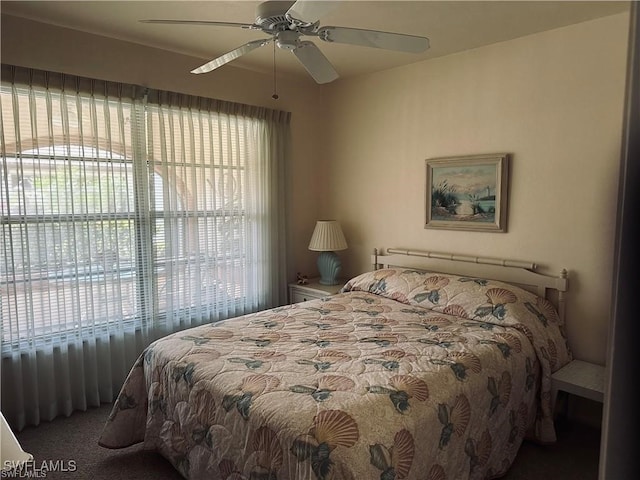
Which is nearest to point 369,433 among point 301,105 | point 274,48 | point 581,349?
point 581,349

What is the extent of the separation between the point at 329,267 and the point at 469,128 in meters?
1.69

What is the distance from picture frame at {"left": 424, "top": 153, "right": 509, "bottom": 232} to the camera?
3000 millimetres

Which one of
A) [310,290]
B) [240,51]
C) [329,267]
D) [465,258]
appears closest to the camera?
[240,51]

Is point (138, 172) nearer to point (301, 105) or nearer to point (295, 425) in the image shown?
point (301, 105)

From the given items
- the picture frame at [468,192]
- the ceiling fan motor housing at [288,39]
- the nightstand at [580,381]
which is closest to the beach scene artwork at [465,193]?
the picture frame at [468,192]

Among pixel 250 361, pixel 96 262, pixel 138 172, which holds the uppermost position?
pixel 138 172

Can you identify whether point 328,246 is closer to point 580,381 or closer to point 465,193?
point 465,193

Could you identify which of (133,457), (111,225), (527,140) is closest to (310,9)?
(527,140)

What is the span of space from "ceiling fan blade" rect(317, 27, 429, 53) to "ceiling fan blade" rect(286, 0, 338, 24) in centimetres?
38

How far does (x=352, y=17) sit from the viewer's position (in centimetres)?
254

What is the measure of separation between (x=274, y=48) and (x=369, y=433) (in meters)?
2.72

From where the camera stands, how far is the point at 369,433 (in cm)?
151

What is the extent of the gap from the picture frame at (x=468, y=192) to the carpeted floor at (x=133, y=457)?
142cm

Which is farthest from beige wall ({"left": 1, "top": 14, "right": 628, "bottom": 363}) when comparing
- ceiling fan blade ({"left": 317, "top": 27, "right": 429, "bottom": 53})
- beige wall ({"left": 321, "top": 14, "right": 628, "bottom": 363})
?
ceiling fan blade ({"left": 317, "top": 27, "right": 429, "bottom": 53})
